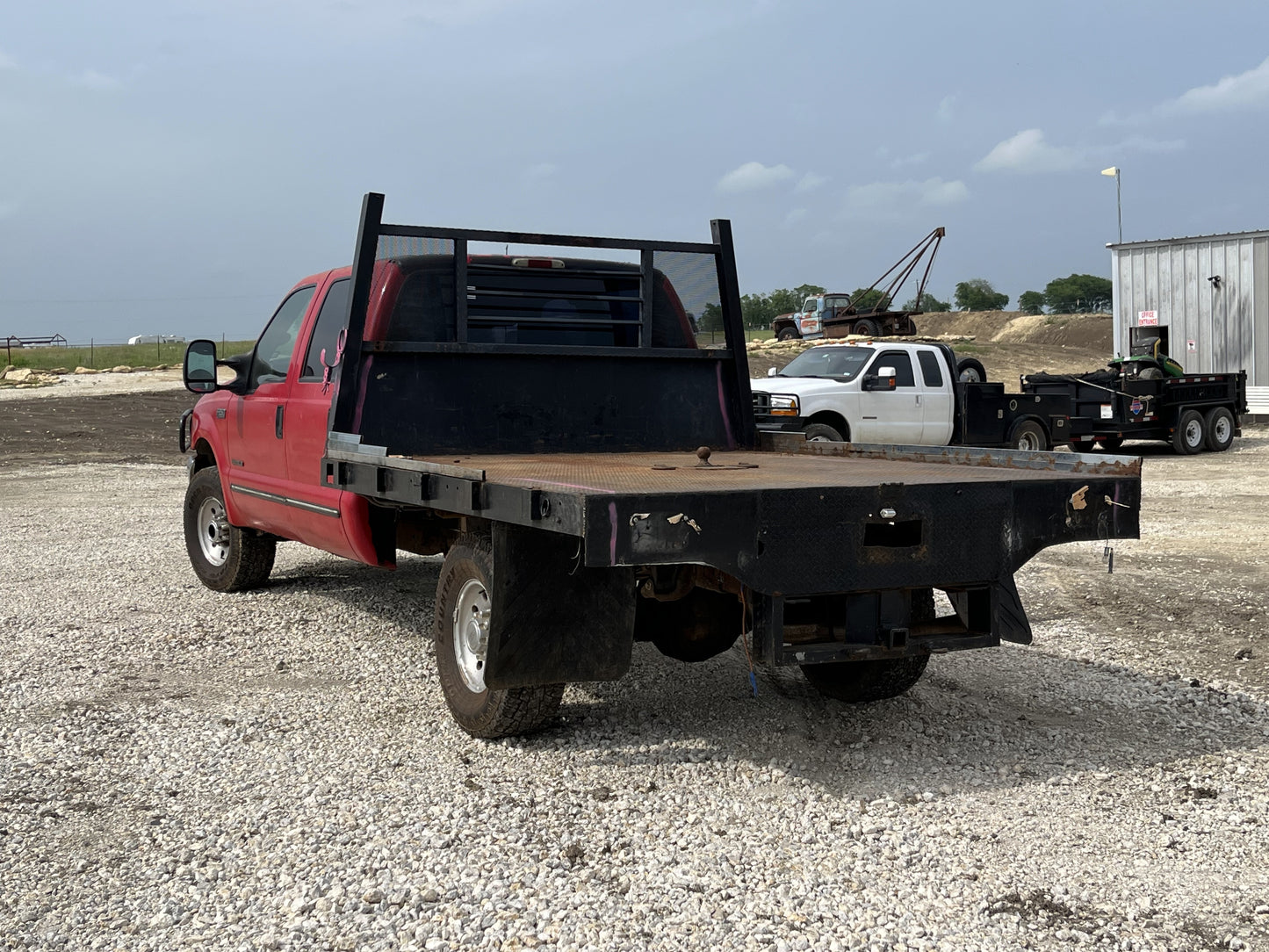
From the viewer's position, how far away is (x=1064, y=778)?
4.53 metres

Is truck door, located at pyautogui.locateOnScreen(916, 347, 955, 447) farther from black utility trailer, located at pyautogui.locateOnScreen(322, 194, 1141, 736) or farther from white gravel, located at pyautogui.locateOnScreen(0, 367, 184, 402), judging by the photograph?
white gravel, located at pyautogui.locateOnScreen(0, 367, 184, 402)

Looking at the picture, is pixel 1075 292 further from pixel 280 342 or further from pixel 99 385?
pixel 280 342

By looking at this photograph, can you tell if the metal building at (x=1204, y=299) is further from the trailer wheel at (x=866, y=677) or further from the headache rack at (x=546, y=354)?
the trailer wheel at (x=866, y=677)

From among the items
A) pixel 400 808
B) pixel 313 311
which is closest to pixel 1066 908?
pixel 400 808

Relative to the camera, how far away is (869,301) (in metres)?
42.3

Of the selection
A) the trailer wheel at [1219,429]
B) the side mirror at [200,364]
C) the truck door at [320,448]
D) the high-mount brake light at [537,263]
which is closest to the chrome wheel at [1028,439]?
the trailer wheel at [1219,429]

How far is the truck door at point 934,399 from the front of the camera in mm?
16375

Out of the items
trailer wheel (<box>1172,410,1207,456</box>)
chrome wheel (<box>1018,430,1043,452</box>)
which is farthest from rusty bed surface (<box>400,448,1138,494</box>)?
trailer wheel (<box>1172,410,1207,456</box>)

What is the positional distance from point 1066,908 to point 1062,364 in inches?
1725

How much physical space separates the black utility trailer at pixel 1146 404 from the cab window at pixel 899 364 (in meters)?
3.78

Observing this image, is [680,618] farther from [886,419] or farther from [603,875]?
[886,419]

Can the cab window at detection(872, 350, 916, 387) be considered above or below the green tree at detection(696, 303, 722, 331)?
below

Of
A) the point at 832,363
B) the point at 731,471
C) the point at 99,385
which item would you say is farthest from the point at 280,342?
the point at 99,385

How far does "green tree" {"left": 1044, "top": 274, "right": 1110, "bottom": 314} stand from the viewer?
121 m
